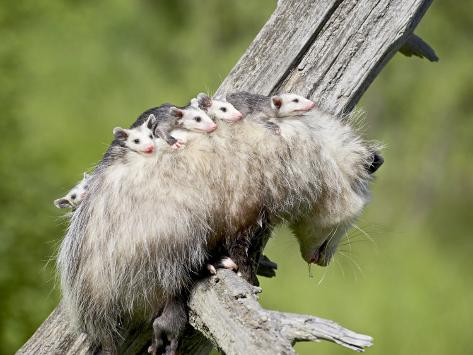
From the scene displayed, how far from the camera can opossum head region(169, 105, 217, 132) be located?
252cm

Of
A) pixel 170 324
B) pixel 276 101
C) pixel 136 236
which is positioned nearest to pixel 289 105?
pixel 276 101

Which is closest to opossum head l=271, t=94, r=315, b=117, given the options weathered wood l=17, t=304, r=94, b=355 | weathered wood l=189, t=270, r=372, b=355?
weathered wood l=189, t=270, r=372, b=355

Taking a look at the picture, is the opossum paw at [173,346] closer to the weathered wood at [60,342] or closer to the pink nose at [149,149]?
the weathered wood at [60,342]

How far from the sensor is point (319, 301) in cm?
834

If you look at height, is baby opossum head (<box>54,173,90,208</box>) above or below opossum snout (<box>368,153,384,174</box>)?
below

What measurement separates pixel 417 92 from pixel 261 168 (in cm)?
907

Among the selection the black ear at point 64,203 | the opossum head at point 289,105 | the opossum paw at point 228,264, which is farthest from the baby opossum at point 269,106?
the black ear at point 64,203

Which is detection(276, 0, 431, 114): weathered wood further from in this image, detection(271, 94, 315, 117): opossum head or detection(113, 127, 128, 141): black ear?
detection(113, 127, 128, 141): black ear

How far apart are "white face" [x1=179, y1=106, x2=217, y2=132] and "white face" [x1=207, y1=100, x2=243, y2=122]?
22 mm

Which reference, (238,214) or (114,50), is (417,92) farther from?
(238,214)

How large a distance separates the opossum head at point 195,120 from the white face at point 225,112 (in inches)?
0.9

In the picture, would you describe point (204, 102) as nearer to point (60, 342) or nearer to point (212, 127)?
point (212, 127)

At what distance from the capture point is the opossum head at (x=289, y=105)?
2.60m

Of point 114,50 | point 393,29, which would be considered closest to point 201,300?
point 393,29
